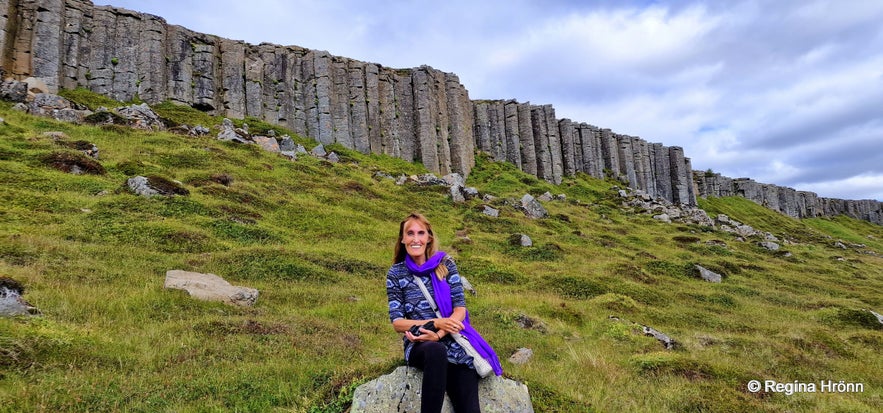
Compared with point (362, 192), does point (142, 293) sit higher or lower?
lower

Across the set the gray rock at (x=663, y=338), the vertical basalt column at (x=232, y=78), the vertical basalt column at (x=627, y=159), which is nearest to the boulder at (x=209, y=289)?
the gray rock at (x=663, y=338)

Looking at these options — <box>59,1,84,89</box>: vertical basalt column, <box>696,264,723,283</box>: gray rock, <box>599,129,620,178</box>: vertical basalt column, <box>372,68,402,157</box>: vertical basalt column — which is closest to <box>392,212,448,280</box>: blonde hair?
<box>696,264,723,283</box>: gray rock

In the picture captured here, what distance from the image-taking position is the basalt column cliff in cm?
4297

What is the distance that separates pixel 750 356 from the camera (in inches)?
497

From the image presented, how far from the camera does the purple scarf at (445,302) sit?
19.6 feet

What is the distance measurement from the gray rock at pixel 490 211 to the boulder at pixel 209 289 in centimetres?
2603

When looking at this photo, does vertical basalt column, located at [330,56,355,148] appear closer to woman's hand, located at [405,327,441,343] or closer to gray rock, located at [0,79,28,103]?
gray rock, located at [0,79,28,103]

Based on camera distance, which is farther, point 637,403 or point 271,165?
point 271,165

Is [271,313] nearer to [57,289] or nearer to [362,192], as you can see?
[57,289]

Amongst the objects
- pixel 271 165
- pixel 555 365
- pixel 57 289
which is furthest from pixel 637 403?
pixel 271 165

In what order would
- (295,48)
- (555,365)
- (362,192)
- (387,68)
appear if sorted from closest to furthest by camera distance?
1. (555,365)
2. (362,192)
3. (295,48)
4. (387,68)

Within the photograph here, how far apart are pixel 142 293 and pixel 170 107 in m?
42.9

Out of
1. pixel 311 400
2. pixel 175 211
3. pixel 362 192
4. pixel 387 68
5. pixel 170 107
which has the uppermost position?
pixel 387 68

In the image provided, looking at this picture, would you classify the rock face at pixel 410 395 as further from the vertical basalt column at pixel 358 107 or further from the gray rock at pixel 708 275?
the vertical basalt column at pixel 358 107
